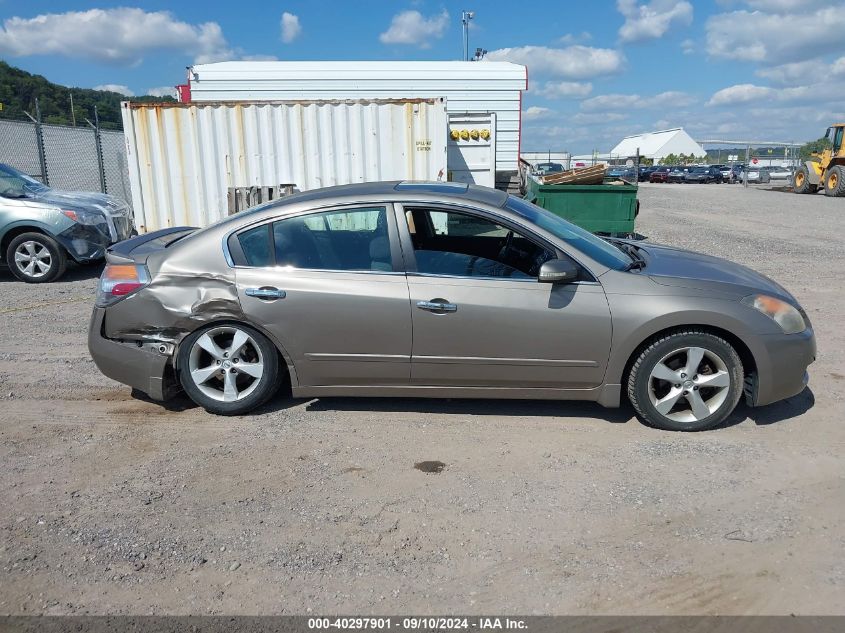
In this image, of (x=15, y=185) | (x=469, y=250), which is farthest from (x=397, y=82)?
(x=469, y=250)

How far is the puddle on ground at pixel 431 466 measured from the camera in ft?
12.2

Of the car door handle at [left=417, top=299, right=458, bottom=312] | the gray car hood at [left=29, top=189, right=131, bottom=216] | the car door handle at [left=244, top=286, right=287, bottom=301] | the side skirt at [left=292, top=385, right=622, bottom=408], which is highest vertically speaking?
the gray car hood at [left=29, top=189, right=131, bottom=216]

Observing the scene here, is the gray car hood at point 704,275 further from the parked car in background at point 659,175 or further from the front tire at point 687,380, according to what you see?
the parked car in background at point 659,175

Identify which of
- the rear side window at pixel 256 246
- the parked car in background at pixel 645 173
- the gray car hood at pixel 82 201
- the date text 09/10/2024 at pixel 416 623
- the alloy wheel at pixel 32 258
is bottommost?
the date text 09/10/2024 at pixel 416 623

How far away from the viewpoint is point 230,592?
2.72 m

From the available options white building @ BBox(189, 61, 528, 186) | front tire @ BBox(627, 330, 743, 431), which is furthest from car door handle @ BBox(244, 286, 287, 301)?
white building @ BBox(189, 61, 528, 186)

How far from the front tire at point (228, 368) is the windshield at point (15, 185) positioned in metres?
6.61

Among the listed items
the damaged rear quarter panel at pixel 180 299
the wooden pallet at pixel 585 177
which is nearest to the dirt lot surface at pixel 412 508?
the damaged rear quarter panel at pixel 180 299

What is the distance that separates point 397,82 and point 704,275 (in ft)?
40.5

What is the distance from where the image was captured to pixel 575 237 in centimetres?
441

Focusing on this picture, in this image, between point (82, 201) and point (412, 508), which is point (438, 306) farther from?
point (82, 201)

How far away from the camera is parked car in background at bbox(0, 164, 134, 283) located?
8930mm

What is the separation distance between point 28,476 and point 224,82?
41.8ft

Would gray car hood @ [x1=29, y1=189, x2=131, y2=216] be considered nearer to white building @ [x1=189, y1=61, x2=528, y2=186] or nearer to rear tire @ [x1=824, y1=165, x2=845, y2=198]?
white building @ [x1=189, y1=61, x2=528, y2=186]
